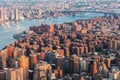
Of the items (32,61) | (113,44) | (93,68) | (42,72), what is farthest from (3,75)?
(113,44)

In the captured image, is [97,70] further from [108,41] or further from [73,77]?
[108,41]

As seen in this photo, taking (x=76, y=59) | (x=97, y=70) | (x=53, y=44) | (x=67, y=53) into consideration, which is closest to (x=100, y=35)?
(x=53, y=44)

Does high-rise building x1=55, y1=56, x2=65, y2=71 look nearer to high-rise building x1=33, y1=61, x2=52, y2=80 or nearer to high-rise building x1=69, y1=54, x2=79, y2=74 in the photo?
high-rise building x1=69, y1=54, x2=79, y2=74

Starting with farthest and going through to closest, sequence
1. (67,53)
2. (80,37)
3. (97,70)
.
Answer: (80,37), (67,53), (97,70)

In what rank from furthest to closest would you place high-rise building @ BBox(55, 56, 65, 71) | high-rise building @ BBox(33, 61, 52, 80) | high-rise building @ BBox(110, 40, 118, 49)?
high-rise building @ BBox(110, 40, 118, 49) → high-rise building @ BBox(55, 56, 65, 71) → high-rise building @ BBox(33, 61, 52, 80)

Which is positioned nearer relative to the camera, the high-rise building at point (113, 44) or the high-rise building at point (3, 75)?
the high-rise building at point (3, 75)

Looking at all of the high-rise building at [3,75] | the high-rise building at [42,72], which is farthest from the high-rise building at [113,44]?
the high-rise building at [3,75]

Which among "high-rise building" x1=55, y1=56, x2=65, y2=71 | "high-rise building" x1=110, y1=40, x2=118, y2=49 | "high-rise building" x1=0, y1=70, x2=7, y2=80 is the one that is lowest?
"high-rise building" x1=0, y1=70, x2=7, y2=80

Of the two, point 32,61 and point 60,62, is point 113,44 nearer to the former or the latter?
point 60,62

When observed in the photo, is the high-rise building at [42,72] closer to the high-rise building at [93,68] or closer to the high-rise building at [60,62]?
the high-rise building at [60,62]

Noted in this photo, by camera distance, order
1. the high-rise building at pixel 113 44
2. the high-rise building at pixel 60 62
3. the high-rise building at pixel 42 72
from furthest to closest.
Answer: the high-rise building at pixel 113 44 < the high-rise building at pixel 60 62 < the high-rise building at pixel 42 72

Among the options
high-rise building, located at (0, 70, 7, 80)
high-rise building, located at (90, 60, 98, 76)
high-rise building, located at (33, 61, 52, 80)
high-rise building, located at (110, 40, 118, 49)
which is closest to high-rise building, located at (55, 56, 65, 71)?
high-rise building, located at (33, 61, 52, 80)
